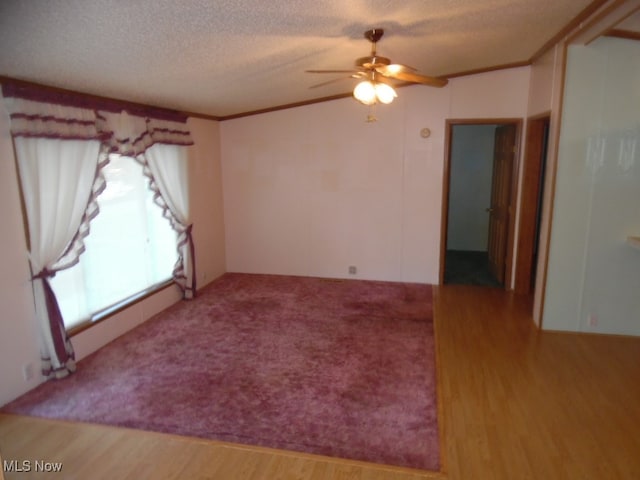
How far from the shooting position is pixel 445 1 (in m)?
2.55

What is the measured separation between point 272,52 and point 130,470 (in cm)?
287

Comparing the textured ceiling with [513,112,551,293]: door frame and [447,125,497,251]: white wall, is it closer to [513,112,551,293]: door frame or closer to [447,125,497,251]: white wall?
[513,112,551,293]: door frame

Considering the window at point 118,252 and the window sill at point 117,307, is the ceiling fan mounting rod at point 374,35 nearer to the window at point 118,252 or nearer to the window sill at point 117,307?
the window at point 118,252

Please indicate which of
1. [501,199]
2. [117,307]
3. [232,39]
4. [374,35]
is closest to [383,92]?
[374,35]

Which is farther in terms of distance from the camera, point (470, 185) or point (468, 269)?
point (470, 185)

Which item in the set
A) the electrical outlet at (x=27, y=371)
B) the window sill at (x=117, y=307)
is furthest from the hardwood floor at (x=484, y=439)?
the window sill at (x=117, y=307)

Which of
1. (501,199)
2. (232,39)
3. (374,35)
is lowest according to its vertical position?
(501,199)

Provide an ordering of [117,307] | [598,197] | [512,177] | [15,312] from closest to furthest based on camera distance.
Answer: [15,312]
[598,197]
[117,307]
[512,177]

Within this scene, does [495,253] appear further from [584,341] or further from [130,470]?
[130,470]

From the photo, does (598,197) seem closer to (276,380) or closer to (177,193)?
(276,380)

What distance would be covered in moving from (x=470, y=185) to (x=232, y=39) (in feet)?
17.1

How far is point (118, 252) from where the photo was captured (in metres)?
4.02

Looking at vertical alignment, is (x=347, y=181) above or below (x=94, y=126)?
below

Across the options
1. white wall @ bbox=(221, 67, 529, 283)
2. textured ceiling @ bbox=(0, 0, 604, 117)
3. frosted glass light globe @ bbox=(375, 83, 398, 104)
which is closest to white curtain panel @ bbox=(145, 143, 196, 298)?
textured ceiling @ bbox=(0, 0, 604, 117)
